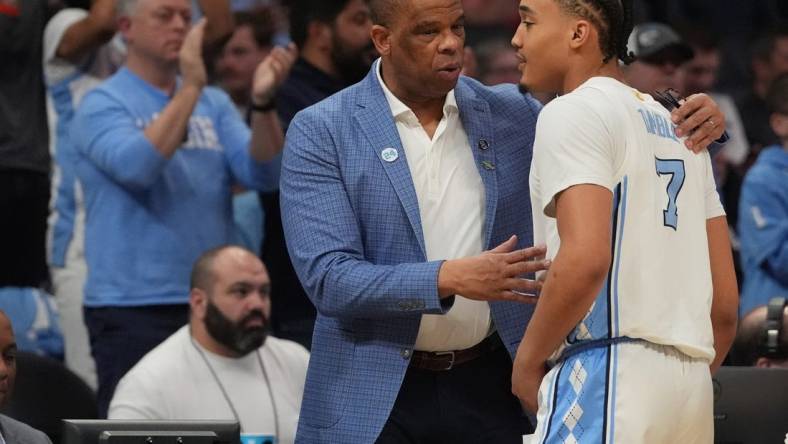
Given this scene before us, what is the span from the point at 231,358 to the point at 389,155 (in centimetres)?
284

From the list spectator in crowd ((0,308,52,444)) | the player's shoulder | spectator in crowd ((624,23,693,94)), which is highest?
the player's shoulder

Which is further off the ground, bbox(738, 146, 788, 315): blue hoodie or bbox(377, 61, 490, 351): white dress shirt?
bbox(377, 61, 490, 351): white dress shirt

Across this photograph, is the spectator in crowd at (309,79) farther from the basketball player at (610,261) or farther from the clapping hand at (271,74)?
the basketball player at (610,261)

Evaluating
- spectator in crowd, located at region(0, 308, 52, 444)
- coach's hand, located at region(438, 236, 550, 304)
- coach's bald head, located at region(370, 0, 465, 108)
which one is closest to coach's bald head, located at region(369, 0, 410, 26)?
coach's bald head, located at region(370, 0, 465, 108)

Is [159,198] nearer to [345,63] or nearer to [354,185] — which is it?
[345,63]

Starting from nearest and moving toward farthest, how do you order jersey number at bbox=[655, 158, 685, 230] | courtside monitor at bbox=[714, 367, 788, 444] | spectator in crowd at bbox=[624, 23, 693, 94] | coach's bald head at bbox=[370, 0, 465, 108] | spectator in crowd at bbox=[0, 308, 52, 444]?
jersey number at bbox=[655, 158, 685, 230]
coach's bald head at bbox=[370, 0, 465, 108]
spectator in crowd at bbox=[0, 308, 52, 444]
courtside monitor at bbox=[714, 367, 788, 444]
spectator in crowd at bbox=[624, 23, 693, 94]

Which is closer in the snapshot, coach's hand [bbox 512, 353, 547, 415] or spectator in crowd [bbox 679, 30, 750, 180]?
coach's hand [bbox 512, 353, 547, 415]

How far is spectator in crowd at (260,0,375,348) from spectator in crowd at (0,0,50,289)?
3.64 feet

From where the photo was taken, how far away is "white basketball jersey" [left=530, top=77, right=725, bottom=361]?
386 centimetres

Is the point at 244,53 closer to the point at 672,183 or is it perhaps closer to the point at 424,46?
the point at 424,46

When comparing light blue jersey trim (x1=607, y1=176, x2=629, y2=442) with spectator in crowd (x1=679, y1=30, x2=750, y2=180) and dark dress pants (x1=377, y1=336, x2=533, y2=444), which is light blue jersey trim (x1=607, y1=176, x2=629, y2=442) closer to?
dark dress pants (x1=377, y1=336, x2=533, y2=444)

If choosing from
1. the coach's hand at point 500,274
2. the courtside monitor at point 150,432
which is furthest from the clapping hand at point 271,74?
the coach's hand at point 500,274

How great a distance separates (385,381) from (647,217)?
1.01 meters

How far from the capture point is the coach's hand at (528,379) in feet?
13.1
